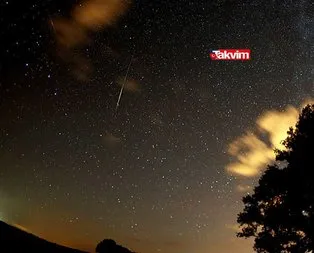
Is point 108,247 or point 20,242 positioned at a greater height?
point 108,247

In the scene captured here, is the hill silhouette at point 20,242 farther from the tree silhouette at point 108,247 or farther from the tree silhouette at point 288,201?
the tree silhouette at point 288,201

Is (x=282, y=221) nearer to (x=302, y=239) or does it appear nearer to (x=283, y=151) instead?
(x=302, y=239)

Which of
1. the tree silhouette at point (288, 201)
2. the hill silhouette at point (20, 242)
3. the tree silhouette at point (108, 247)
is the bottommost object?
the hill silhouette at point (20, 242)

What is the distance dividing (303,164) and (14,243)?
16.6 meters

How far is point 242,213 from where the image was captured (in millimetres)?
25797

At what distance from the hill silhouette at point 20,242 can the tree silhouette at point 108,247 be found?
2.59m

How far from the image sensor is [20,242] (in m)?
14.3

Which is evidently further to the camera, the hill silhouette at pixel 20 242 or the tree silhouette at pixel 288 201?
the tree silhouette at pixel 288 201

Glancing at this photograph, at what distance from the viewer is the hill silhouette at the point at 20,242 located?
13484mm

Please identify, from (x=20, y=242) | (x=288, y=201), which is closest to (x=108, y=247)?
(x=20, y=242)

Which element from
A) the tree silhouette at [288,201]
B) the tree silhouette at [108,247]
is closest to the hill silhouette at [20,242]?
the tree silhouette at [108,247]

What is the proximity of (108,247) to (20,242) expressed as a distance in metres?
5.53

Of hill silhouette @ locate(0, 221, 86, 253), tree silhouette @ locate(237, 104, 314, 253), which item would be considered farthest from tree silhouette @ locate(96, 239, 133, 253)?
tree silhouette @ locate(237, 104, 314, 253)

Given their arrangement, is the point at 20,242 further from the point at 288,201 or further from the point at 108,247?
the point at 288,201
